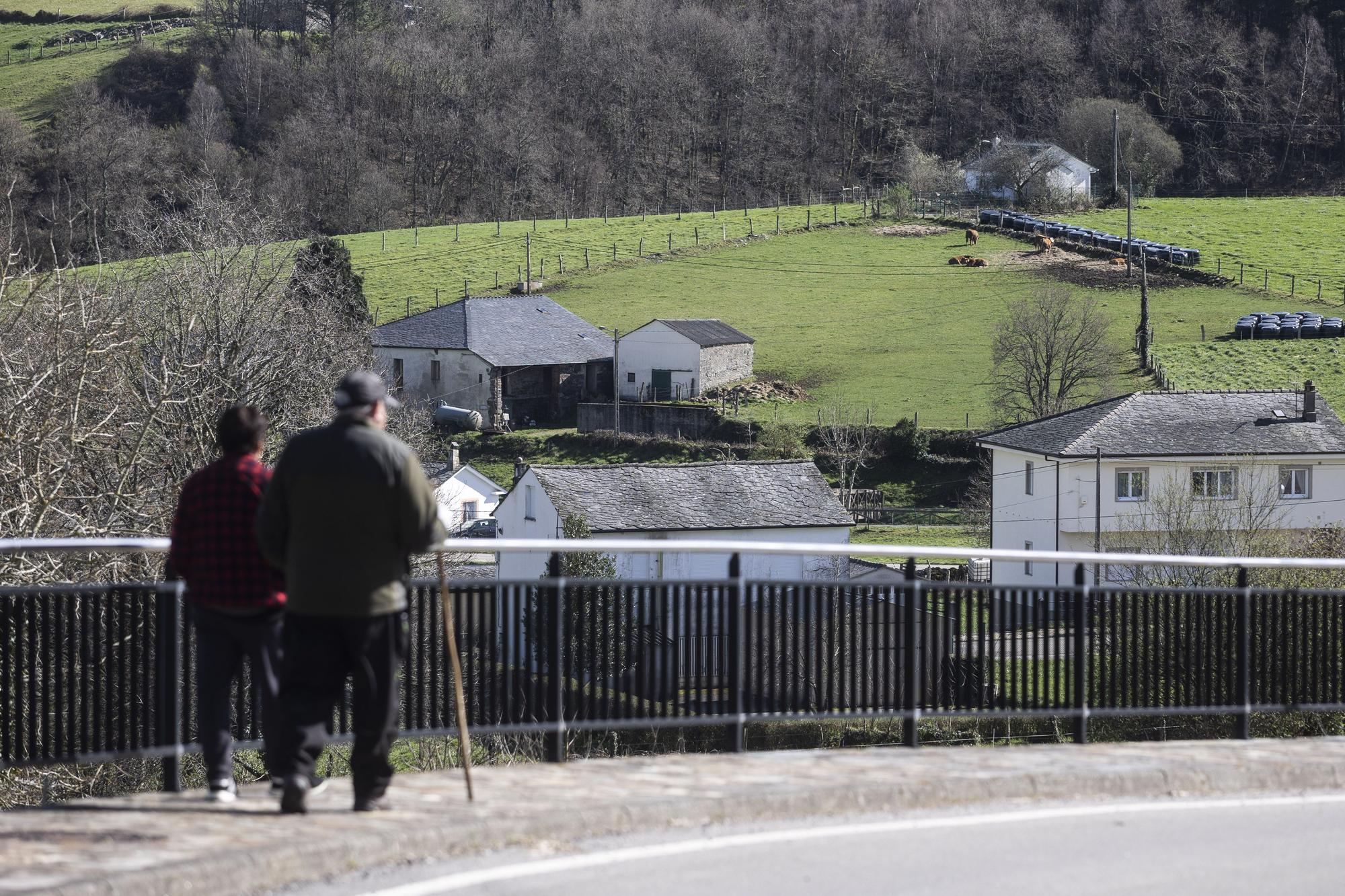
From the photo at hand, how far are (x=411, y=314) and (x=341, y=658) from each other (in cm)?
8054

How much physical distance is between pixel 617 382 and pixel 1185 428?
28482 millimetres

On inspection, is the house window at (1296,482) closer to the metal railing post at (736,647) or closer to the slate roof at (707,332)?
the slate roof at (707,332)

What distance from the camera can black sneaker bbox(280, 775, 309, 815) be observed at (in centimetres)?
625

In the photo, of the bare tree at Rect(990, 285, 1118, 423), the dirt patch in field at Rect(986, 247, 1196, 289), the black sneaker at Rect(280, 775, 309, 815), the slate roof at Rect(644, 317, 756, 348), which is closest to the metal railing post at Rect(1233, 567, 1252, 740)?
the black sneaker at Rect(280, 775, 309, 815)

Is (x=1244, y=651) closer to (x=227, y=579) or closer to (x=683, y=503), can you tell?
(x=227, y=579)

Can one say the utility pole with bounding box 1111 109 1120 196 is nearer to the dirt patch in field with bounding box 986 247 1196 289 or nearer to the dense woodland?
the dense woodland

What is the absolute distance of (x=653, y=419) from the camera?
7056cm

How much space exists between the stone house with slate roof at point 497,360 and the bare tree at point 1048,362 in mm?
20598

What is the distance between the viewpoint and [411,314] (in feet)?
280

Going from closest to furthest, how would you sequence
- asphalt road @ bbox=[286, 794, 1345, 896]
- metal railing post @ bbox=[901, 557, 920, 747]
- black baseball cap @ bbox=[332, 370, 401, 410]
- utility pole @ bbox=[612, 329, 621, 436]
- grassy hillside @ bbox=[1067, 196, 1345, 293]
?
asphalt road @ bbox=[286, 794, 1345, 896]
black baseball cap @ bbox=[332, 370, 401, 410]
metal railing post @ bbox=[901, 557, 920, 747]
utility pole @ bbox=[612, 329, 621, 436]
grassy hillside @ bbox=[1067, 196, 1345, 293]

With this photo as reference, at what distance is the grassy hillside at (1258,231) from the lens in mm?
90125

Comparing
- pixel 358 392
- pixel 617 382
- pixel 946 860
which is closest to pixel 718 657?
pixel 946 860

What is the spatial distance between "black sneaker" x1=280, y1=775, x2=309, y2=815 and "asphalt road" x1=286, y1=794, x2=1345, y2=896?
610 mm

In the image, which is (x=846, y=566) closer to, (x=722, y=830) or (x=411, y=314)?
(x=722, y=830)
